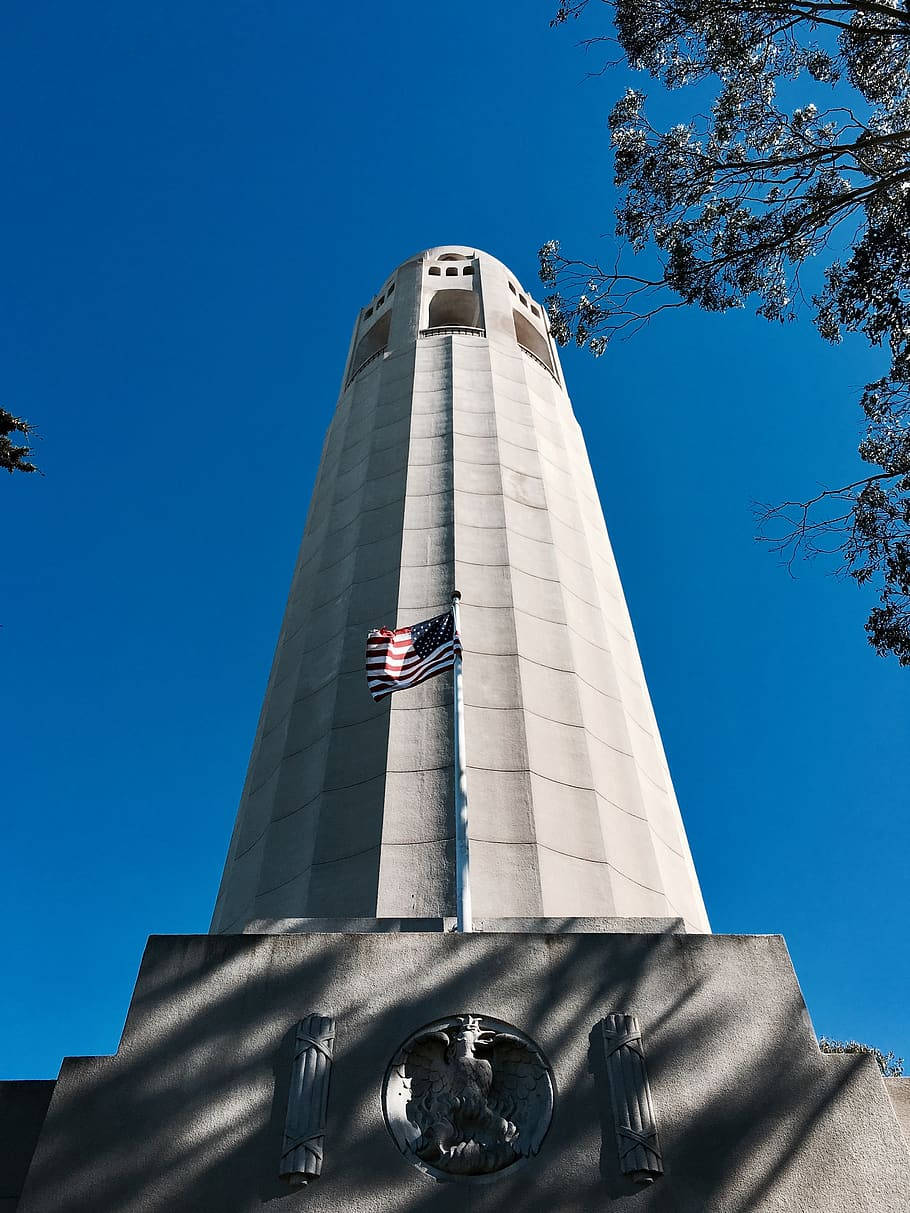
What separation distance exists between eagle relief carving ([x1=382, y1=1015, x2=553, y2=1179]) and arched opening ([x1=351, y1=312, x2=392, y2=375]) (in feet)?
72.2

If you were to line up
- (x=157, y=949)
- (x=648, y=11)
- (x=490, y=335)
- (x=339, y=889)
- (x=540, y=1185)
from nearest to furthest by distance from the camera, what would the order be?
(x=540, y=1185) < (x=157, y=949) < (x=339, y=889) < (x=648, y=11) < (x=490, y=335)

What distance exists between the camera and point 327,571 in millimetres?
18562

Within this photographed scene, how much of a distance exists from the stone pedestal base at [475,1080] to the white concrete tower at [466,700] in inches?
75.3

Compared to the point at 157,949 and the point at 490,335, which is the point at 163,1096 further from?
the point at 490,335

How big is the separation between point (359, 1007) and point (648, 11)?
14.8m

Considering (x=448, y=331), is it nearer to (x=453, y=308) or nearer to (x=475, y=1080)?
(x=453, y=308)

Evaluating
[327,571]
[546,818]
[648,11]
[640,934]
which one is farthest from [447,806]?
[648,11]

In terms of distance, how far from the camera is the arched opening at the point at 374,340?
28266mm

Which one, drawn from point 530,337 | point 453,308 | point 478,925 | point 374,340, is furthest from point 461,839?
point 453,308

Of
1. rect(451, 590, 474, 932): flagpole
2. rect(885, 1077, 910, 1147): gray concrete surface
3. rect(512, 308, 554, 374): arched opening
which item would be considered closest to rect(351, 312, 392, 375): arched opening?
rect(512, 308, 554, 374): arched opening

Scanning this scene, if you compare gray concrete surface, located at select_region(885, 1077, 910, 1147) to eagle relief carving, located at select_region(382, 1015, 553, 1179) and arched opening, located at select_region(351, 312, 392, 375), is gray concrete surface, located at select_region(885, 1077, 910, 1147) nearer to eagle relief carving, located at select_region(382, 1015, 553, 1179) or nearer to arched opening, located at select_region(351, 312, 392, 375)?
eagle relief carving, located at select_region(382, 1015, 553, 1179)

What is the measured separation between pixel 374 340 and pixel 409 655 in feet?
59.6

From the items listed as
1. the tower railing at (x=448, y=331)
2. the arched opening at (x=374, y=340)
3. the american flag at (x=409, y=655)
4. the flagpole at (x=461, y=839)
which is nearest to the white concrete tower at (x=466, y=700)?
the flagpole at (x=461, y=839)

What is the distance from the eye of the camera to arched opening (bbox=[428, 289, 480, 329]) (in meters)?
28.8
